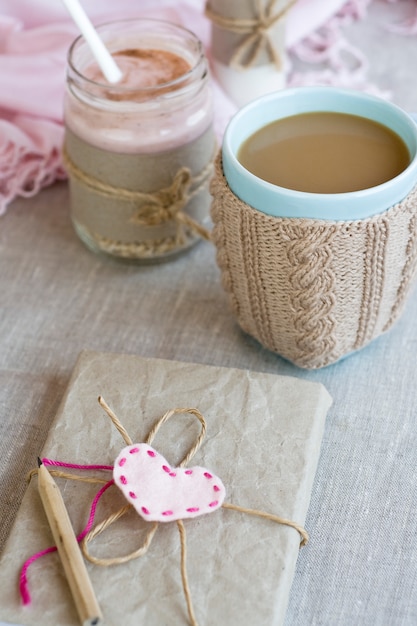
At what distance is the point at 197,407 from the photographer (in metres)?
0.65

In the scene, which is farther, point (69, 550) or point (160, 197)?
point (160, 197)

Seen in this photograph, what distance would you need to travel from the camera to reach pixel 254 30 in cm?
88

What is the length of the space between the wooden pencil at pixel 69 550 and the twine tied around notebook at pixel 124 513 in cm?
1

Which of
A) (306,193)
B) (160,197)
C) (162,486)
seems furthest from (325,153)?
(162,486)

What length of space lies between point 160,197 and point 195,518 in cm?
33

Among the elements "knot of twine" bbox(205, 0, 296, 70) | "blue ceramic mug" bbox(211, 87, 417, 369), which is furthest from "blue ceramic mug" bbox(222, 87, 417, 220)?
"knot of twine" bbox(205, 0, 296, 70)

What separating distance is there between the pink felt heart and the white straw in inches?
14.0

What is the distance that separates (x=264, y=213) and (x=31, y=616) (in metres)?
0.32

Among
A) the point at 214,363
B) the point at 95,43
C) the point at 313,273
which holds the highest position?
the point at 95,43

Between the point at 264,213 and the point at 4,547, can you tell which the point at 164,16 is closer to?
the point at 264,213

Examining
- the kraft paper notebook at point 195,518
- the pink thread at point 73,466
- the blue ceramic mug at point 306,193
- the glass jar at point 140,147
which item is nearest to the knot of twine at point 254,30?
the glass jar at point 140,147

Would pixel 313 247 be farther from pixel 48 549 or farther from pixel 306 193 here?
pixel 48 549

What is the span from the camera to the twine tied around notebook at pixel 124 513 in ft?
1.79

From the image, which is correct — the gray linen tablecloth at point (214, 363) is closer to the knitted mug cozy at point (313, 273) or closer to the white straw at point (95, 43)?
the knitted mug cozy at point (313, 273)
